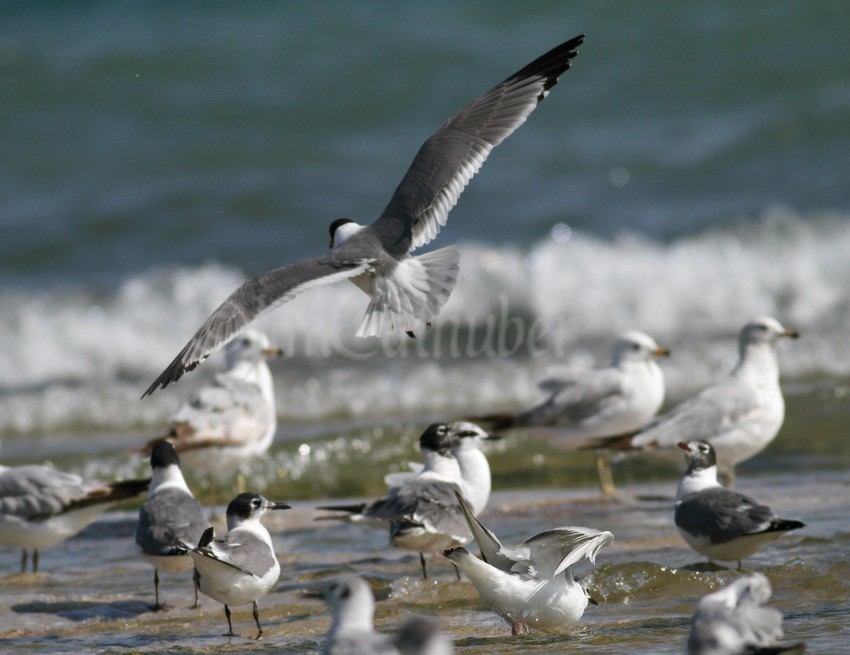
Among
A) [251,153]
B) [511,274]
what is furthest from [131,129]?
[511,274]

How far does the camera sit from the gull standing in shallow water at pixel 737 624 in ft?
11.1

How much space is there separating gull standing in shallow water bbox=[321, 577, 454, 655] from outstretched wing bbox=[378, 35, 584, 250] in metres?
3.14

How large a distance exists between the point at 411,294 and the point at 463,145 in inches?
45.9

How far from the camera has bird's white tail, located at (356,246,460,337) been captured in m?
5.81

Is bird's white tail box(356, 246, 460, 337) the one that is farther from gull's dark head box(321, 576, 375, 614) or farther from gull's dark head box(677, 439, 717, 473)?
gull's dark head box(321, 576, 375, 614)

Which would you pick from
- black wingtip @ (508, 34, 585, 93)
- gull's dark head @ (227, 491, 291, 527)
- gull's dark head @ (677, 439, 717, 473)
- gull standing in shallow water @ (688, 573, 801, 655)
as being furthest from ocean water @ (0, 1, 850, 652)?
gull standing in shallow water @ (688, 573, 801, 655)

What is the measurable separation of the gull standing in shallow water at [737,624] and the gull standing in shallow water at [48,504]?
132 inches

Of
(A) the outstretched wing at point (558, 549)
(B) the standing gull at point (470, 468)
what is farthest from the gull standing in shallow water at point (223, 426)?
(A) the outstretched wing at point (558, 549)

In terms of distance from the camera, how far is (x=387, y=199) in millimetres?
15547

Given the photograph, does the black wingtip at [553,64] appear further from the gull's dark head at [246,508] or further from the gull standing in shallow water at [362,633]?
the gull standing in shallow water at [362,633]

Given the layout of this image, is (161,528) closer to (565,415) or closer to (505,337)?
(565,415)

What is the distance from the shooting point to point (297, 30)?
18719mm

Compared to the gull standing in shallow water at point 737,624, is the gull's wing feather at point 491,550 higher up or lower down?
higher up

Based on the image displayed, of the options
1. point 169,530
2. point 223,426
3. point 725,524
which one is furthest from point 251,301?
point 223,426
